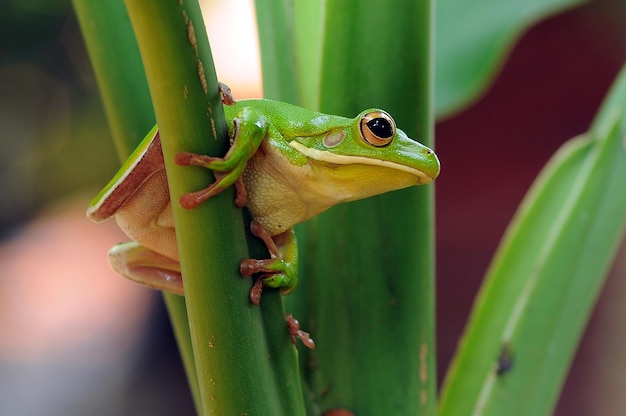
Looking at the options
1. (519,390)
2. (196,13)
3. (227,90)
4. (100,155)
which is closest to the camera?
(196,13)

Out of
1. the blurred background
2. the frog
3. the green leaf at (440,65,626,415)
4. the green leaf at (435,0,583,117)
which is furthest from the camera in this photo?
the blurred background

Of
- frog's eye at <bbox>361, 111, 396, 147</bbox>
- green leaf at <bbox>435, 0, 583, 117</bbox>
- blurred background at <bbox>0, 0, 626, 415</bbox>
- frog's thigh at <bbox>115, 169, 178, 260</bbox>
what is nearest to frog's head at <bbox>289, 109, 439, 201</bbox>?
frog's eye at <bbox>361, 111, 396, 147</bbox>

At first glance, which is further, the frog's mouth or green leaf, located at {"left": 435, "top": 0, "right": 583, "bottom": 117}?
green leaf, located at {"left": 435, "top": 0, "right": 583, "bottom": 117}

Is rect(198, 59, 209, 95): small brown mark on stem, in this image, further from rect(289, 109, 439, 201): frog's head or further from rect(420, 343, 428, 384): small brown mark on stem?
rect(420, 343, 428, 384): small brown mark on stem

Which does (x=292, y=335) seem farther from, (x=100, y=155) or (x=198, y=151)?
(x=100, y=155)

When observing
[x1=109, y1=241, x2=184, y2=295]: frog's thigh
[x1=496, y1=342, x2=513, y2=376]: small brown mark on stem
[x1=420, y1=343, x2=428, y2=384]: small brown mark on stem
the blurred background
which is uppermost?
[x1=109, y1=241, x2=184, y2=295]: frog's thigh

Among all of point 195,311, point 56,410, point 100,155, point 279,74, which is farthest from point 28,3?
point 195,311

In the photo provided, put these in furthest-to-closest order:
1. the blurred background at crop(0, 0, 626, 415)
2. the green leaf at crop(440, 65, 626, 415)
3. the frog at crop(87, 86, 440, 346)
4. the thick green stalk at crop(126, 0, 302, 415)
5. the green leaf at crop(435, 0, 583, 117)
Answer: the blurred background at crop(0, 0, 626, 415) → the green leaf at crop(435, 0, 583, 117) → the green leaf at crop(440, 65, 626, 415) → the frog at crop(87, 86, 440, 346) → the thick green stalk at crop(126, 0, 302, 415)
